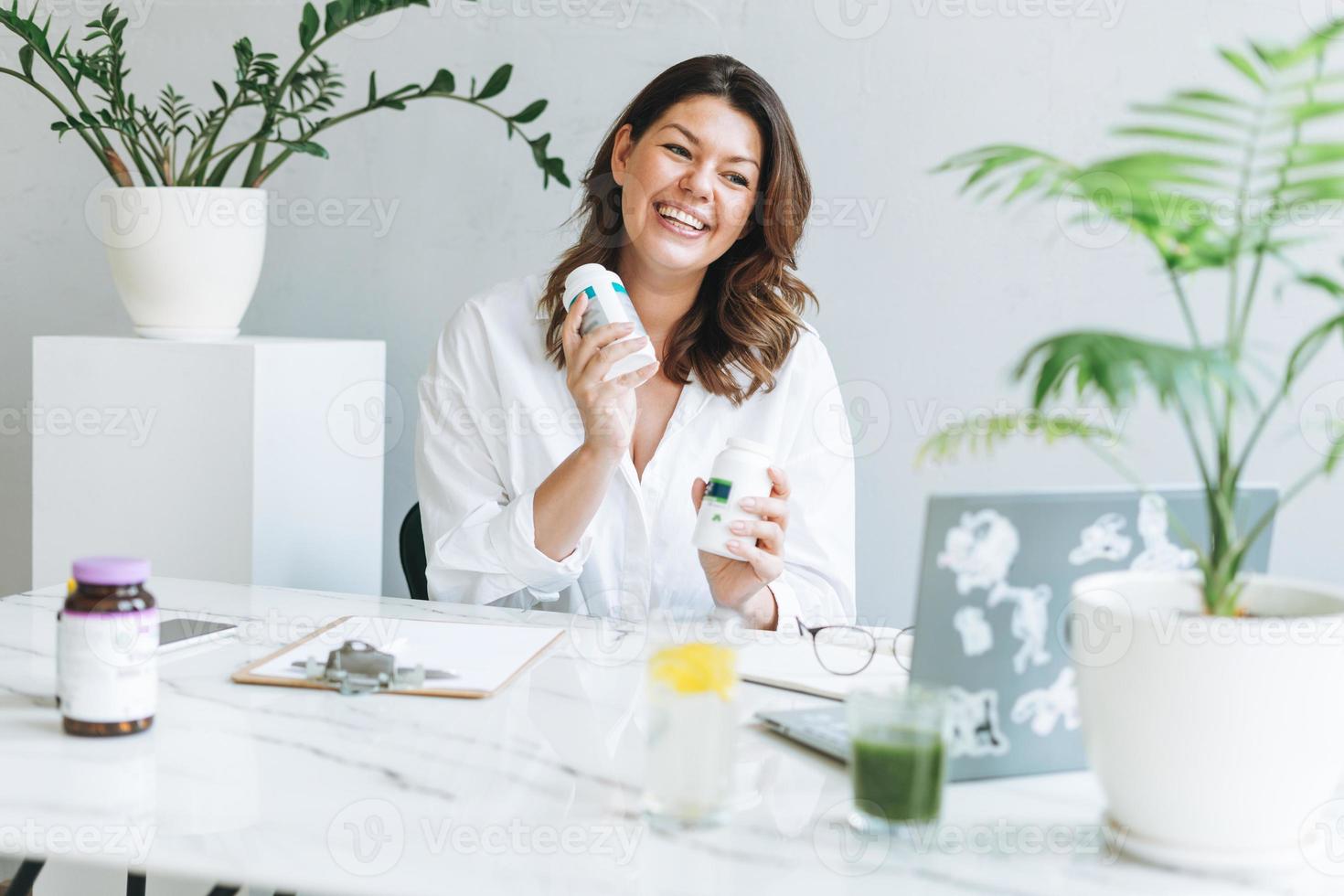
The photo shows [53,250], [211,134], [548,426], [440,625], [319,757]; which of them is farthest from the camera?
[53,250]

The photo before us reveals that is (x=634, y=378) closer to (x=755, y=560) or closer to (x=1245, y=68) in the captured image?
(x=755, y=560)

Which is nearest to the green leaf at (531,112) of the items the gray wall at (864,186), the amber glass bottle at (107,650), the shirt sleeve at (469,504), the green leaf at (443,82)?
the green leaf at (443,82)

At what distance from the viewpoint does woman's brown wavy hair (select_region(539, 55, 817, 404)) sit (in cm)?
170

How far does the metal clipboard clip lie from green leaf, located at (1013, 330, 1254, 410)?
60cm

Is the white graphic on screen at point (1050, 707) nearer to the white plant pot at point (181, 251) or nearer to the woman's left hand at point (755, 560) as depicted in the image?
the woman's left hand at point (755, 560)

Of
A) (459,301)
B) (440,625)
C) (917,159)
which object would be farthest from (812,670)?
(459,301)

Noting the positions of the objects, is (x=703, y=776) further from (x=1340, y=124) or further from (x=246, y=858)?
(x=1340, y=124)

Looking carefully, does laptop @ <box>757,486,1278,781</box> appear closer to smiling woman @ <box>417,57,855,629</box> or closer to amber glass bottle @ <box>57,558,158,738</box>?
amber glass bottle @ <box>57,558,158,738</box>

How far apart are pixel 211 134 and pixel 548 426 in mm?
662

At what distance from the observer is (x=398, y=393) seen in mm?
2273

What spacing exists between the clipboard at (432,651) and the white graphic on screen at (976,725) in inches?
15.3

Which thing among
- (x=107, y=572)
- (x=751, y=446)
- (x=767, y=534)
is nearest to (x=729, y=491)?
(x=751, y=446)

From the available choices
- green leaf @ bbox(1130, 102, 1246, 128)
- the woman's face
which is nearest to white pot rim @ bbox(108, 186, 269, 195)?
the woman's face

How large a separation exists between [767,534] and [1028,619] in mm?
472
